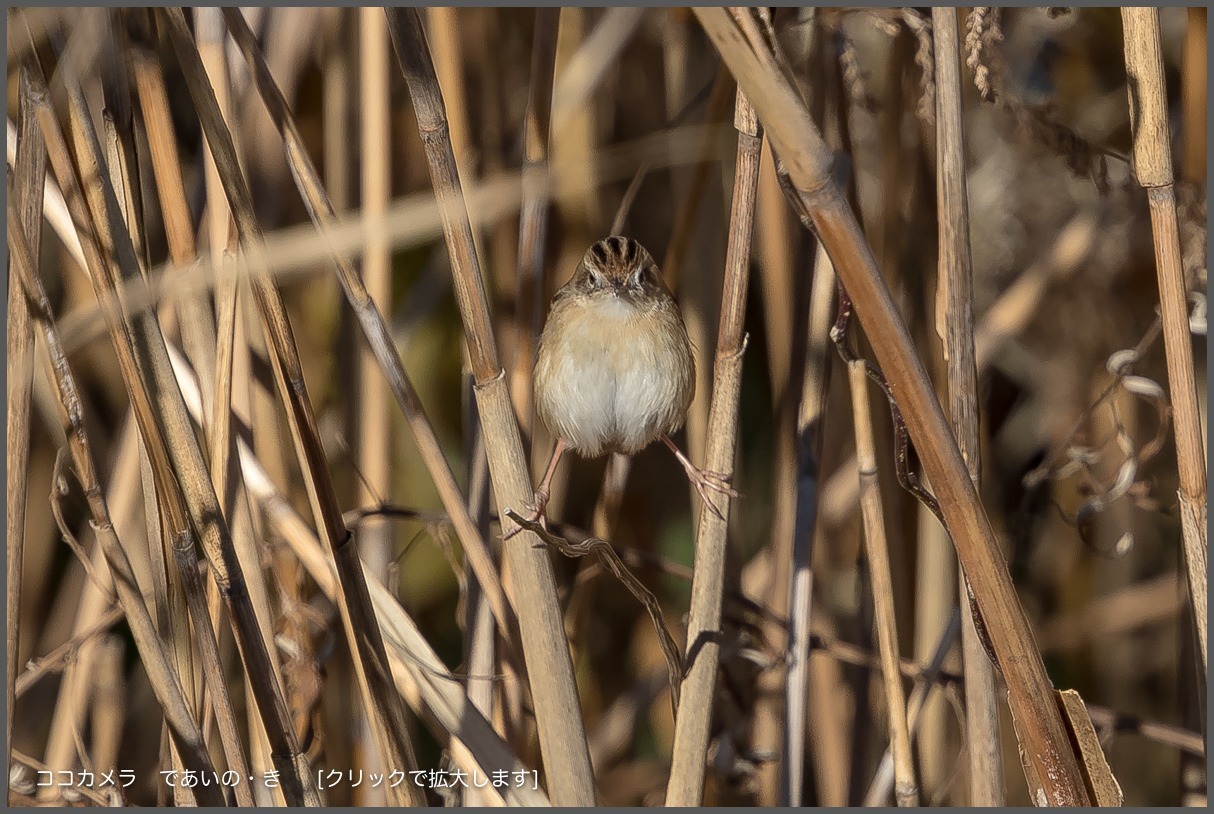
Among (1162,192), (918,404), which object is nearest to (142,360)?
(918,404)

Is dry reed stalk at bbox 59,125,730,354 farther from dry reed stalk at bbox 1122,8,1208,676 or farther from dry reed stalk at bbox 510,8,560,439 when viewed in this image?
dry reed stalk at bbox 1122,8,1208,676

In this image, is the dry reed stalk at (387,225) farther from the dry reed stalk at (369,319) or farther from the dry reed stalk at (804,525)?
the dry reed stalk at (804,525)

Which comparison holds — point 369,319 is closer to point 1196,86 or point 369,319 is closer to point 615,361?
point 615,361

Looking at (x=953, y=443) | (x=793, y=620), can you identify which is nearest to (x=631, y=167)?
(x=793, y=620)

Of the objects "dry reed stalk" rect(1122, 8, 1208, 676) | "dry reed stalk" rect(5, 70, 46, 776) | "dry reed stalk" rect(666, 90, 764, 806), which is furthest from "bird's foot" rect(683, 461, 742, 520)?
"dry reed stalk" rect(5, 70, 46, 776)

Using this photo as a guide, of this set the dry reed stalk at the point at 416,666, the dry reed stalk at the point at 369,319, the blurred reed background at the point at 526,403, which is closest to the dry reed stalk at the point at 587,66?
the blurred reed background at the point at 526,403

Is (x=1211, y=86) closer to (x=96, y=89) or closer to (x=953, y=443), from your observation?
(x=953, y=443)
